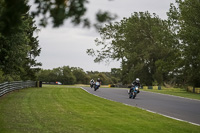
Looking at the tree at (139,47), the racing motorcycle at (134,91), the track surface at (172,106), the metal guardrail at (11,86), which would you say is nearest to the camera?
the track surface at (172,106)

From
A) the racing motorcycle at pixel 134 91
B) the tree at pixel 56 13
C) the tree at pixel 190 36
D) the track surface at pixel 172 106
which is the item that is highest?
the tree at pixel 190 36

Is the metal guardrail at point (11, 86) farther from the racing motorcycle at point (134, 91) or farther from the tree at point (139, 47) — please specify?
the tree at point (139, 47)

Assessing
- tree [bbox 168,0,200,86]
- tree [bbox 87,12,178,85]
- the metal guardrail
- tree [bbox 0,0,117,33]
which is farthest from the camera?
tree [bbox 87,12,178,85]

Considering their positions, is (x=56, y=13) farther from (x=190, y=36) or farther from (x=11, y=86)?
(x=190, y=36)

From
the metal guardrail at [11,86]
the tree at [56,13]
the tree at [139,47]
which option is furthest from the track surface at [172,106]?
the tree at [139,47]

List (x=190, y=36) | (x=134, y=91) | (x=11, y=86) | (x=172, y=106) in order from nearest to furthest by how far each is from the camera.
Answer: (x=172, y=106)
(x=134, y=91)
(x=11, y=86)
(x=190, y=36)

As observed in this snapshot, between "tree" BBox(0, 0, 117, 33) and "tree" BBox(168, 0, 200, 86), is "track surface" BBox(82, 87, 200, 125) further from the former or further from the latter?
"tree" BBox(168, 0, 200, 86)

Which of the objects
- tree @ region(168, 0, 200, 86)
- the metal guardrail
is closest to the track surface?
the metal guardrail

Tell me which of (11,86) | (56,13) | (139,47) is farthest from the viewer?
(139,47)

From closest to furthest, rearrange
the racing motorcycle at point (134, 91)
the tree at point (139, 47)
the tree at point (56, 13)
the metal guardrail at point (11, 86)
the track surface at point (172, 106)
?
the tree at point (56, 13)
the track surface at point (172, 106)
the metal guardrail at point (11, 86)
the racing motorcycle at point (134, 91)
the tree at point (139, 47)

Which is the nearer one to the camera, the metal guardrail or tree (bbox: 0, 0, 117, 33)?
tree (bbox: 0, 0, 117, 33)

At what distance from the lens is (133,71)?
237 feet

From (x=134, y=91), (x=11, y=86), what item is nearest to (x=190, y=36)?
(x=134, y=91)

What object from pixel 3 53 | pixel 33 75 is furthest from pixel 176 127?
pixel 33 75
